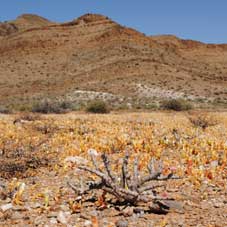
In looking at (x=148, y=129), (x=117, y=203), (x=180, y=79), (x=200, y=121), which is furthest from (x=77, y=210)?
(x=180, y=79)

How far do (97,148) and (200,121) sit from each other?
16.4 ft

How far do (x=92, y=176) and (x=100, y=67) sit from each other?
131 feet

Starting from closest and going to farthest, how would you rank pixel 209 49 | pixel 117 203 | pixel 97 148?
pixel 117 203 → pixel 97 148 → pixel 209 49

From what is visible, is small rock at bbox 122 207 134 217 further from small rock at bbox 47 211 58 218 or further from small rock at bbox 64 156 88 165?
small rock at bbox 64 156 88 165

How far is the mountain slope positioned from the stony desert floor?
20403mm

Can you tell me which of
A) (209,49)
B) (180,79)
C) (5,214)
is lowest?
(5,214)

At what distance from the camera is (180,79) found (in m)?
40.9

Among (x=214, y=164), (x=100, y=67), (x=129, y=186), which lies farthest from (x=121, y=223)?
(x=100, y=67)

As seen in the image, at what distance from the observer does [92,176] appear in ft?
21.4

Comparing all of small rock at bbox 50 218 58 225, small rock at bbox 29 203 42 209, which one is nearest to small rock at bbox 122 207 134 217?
small rock at bbox 50 218 58 225

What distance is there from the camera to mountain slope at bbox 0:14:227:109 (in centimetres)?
3578

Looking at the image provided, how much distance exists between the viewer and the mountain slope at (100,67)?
35.8m

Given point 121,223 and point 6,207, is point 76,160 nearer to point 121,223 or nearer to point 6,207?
point 6,207

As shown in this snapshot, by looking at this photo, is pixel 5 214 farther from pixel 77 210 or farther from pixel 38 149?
pixel 38 149
